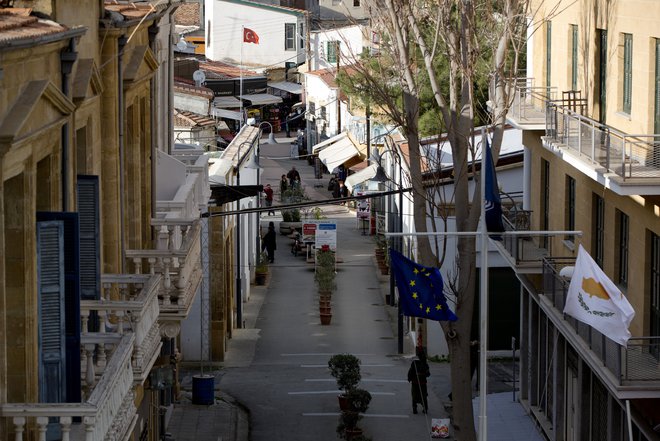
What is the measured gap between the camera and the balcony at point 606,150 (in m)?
18.1

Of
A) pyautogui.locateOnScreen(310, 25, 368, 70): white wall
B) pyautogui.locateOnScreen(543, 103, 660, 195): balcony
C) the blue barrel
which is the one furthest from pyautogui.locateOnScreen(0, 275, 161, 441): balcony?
pyautogui.locateOnScreen(310, 25, 368, 70): white wall

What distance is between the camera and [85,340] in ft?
46.3

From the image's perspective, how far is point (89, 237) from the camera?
15633 millimetres

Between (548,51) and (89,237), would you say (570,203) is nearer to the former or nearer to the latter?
(548,51)

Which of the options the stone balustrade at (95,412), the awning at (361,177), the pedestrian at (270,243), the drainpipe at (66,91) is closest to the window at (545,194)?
the stone balustrade at (95,412)

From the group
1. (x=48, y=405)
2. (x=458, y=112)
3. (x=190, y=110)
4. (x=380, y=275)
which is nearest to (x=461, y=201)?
(x=458, y=112)

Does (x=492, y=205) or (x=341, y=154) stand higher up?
(x=341, y=154)

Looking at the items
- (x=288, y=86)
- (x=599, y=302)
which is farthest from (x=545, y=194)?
(x=288, y=86)

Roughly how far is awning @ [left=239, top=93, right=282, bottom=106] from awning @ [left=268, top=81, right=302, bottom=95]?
1.03m

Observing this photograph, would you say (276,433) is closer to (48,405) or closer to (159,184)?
(159,184)

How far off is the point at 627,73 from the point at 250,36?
65.9 metres

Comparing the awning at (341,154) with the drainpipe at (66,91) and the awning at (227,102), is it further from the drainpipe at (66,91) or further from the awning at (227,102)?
the drainpipe at (66,91)

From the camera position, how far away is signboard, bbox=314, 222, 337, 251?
43406mm

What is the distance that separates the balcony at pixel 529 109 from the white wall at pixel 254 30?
5832 centimetres
